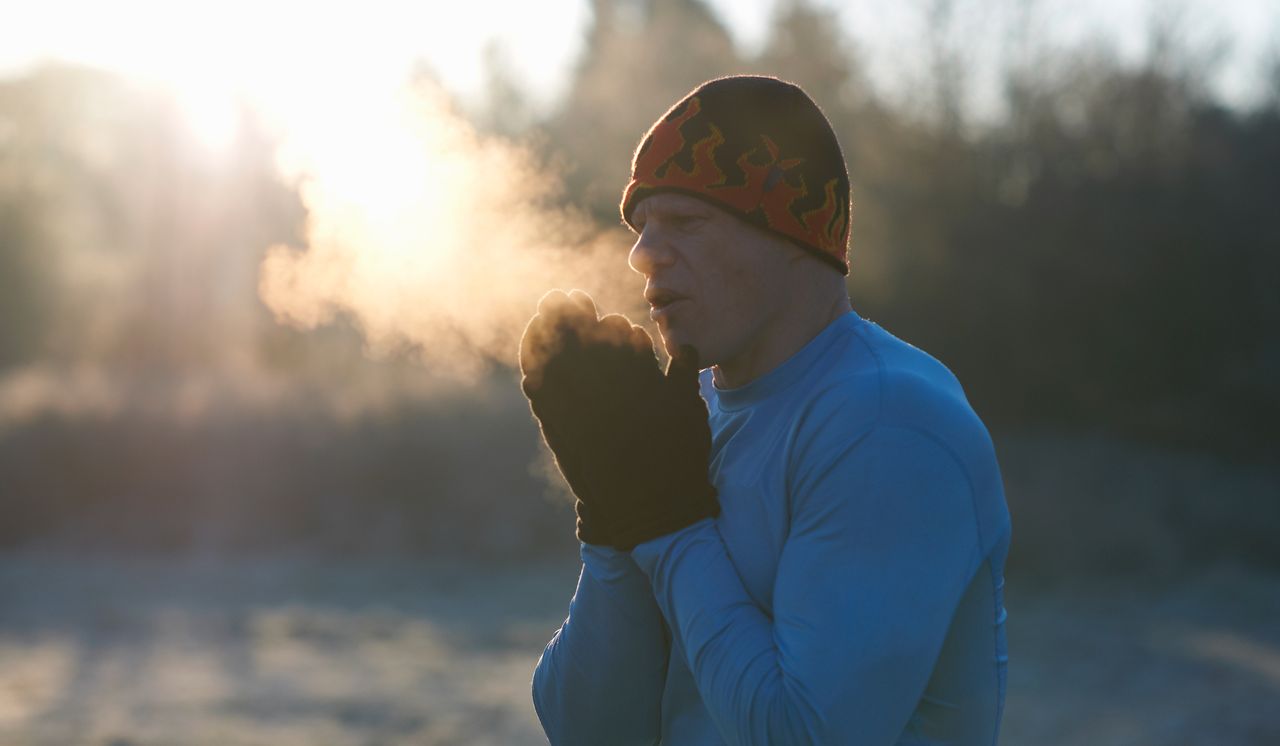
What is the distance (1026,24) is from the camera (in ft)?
64.8

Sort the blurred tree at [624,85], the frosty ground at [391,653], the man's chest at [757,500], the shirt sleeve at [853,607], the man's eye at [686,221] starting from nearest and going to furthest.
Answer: the shirt sleeve at [853,607], the man's chest at [757,500], the man's eye at [686,221], the frosty ground at [391,653], the blurred tree at [624,85]

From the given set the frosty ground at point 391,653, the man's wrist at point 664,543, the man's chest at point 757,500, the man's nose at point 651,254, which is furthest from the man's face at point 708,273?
the frosty ground at point 391,653

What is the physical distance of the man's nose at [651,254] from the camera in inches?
71.2

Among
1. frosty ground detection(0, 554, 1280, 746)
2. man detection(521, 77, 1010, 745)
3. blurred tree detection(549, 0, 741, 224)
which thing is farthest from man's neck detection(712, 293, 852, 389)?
blurred tree detection(549, 0, 741, 224)

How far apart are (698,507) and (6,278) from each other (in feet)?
85.4

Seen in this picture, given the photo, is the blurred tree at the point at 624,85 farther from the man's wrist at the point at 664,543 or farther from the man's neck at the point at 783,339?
the man's wrist at the point at 664,543

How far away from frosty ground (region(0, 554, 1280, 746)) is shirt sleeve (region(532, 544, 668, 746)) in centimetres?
513

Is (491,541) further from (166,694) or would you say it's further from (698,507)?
(698,507)

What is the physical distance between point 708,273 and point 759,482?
31 cm

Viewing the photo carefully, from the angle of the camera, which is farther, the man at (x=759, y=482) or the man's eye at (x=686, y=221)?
the man's eye at (x=686, y=221)

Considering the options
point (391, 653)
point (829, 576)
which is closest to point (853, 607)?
point (829, 576)

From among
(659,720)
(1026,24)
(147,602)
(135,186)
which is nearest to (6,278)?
(135,186)

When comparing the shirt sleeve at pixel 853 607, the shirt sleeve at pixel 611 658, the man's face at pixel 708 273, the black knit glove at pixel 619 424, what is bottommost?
the shirt sleeve at pixel 853 607

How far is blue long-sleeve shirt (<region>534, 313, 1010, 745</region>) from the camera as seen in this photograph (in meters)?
1.51
